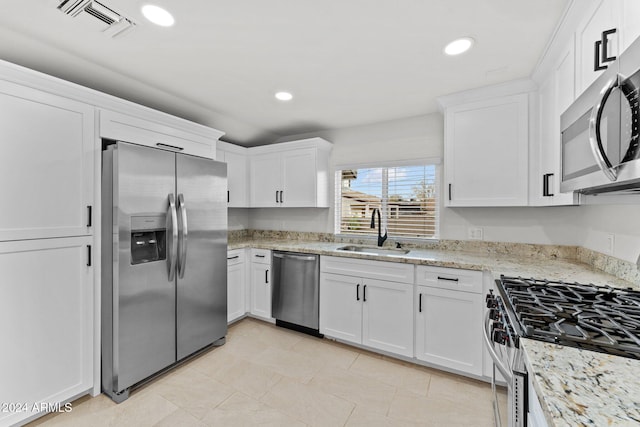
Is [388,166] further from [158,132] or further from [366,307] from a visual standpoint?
[158,132]

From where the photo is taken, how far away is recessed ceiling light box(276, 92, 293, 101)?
256 centimetres

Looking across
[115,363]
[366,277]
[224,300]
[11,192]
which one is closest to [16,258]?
[11,192]

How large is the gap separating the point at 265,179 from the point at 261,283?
4.37 ft

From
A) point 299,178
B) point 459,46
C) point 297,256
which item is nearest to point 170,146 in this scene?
point 299,178

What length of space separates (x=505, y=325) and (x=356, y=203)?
245cm

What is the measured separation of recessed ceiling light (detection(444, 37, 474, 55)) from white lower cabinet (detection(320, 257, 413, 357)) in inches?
64.2

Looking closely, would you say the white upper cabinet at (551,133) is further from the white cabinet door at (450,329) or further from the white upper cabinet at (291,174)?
the white upper cabinet at (291,174)

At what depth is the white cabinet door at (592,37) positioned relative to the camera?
112 centimetres

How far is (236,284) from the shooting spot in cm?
322

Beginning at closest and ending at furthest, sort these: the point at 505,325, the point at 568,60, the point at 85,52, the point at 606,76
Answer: the point at 606,76 < the point at 505,325 < the point at 568,60 < the point at 85,52

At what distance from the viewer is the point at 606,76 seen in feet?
2.99

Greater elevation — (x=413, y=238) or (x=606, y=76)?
(x=606, y=76)

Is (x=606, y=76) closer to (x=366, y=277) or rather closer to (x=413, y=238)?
(x=366, y=277)

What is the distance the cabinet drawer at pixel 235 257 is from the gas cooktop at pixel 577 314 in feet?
8.27
